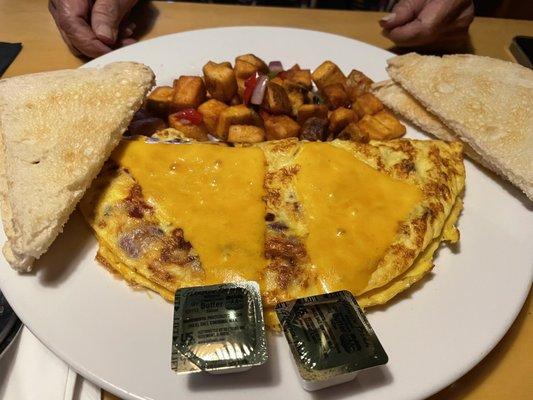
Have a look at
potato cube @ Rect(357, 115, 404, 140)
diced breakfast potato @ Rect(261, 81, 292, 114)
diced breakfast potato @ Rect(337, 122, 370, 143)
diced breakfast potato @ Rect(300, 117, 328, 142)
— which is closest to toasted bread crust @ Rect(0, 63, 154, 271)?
diced breakfast potato @ Rect(261, 81, 292, 114)

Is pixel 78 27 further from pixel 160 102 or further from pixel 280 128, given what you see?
pixel 280 128

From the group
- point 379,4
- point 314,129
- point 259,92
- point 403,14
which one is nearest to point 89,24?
point 259,92

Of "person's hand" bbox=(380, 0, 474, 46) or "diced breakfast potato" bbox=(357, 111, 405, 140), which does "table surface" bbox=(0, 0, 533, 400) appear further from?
"diced breakfast potato" bbox=(357, 111, 405, 140)

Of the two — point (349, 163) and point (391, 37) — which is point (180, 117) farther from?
point (391, 37)

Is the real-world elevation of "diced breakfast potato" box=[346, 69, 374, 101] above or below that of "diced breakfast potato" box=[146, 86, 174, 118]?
above

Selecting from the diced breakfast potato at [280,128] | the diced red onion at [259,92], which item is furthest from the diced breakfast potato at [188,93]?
the diced breakfast potato at [280,128]

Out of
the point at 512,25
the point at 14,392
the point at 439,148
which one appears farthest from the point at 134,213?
the point at 512,25

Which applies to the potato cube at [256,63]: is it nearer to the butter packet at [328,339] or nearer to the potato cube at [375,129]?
the potato cube at [375,129]
